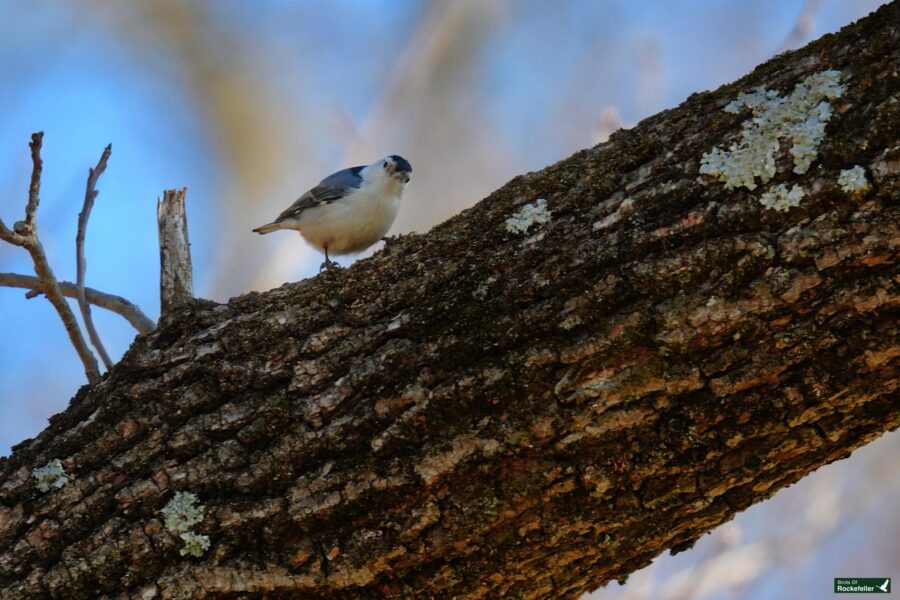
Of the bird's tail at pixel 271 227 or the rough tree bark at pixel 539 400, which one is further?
the bird's tail at pixel 271 227

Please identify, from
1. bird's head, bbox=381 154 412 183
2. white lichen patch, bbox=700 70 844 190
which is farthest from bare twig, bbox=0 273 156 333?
bird's head, bbox=381 154 412 183

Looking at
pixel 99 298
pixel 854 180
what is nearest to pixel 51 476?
pixel 99 298

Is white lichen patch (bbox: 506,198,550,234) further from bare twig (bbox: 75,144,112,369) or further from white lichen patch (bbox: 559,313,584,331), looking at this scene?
bare twig (bbox: 75,144,112,369)

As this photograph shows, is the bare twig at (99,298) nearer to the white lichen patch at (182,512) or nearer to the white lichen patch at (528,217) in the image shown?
the white lichen patch at (182,512)

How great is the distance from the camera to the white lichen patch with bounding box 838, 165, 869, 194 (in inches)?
64.1

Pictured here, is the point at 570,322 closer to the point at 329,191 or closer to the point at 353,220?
the point at 353,220

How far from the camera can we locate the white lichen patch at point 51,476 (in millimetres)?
1973

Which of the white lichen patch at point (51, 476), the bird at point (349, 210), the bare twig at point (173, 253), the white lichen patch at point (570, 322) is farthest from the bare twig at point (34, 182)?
the bird at point (349, 210)

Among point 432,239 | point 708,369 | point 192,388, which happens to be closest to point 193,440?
point 192,388

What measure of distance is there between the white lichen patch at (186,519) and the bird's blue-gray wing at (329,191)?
252 cm

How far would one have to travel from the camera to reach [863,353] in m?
1.60

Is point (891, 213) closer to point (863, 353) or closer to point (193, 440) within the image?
point (863, 353)

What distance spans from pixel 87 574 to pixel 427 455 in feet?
2.44

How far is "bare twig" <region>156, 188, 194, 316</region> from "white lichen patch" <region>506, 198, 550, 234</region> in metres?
0.89
